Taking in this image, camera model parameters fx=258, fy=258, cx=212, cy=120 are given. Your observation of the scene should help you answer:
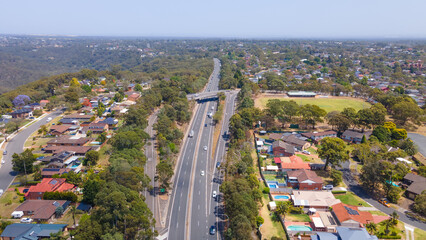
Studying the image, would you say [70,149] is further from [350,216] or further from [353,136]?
[353,136]

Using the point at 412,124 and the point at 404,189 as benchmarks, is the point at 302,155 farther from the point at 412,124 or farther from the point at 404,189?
the point at 412,124

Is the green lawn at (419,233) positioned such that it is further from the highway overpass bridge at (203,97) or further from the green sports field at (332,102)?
the highway overpass bridge at (203,97)

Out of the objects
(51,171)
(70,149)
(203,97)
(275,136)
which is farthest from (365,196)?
(203,97)

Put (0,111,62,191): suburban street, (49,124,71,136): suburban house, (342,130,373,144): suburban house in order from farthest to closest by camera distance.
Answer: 1. (49,124,71,136): suburban house
2. (342,130,373,144): suburban house
3. (0,111,62,191): suburban street

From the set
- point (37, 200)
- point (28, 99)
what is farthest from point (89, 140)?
point (28, 99)

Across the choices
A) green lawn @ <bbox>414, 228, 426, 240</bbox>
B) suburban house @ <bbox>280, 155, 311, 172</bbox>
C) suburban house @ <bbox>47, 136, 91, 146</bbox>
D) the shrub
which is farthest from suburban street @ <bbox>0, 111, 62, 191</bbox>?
green lawn @ <bbox>414, 228, 426, 240</bbox>

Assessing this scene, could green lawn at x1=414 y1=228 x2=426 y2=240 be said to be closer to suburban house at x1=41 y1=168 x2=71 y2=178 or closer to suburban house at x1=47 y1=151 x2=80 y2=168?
suburban house at x1=41 y1=168 x2=71 y2=178
